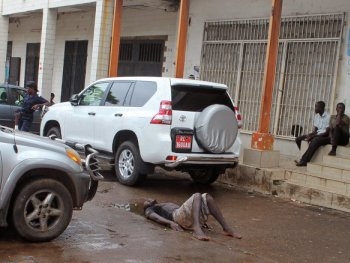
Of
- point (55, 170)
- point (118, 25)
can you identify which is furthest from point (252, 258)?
point (118, 25)

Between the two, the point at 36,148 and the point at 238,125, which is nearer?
the point at 36,148

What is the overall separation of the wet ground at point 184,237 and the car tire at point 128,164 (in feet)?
0.74

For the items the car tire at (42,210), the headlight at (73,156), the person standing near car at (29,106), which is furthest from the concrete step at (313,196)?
the person standing near car at (29,106)

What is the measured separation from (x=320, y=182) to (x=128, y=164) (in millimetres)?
3286

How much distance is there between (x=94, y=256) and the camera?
17.0ft

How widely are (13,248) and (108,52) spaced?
979 cm

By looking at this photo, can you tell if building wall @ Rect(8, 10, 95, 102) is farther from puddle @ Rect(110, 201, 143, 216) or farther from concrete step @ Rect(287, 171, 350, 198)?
puddle @ Rect(110, 201, 143, 216)

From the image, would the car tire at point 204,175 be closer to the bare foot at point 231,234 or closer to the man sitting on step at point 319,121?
the man sitting on step at point 319,121

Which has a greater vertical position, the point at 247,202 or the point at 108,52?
the point at 108,52

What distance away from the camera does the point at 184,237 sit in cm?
616

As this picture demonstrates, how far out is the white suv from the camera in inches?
329

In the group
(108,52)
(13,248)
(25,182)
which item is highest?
(108,52)

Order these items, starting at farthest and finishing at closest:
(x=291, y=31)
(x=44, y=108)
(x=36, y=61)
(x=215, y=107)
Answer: (x=36, y=61) < (x=291, y=31) < (x=44, y=108) < (x=215, y=107)

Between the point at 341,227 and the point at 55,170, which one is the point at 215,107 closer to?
the point at 341,227
